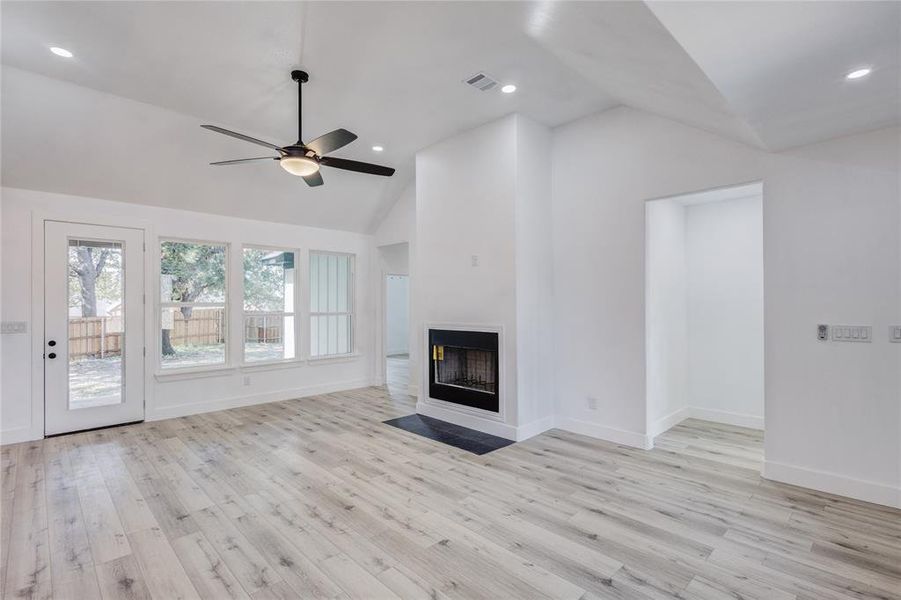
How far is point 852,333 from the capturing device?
295cm

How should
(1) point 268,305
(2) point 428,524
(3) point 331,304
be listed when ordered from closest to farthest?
(2) point 428,524, (1) point 268,305, (3) point 331,304

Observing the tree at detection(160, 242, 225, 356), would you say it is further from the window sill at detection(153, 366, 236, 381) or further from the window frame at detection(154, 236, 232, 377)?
the window sill at detection(153, 366, 236, 381)

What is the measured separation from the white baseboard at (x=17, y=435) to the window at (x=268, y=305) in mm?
2222

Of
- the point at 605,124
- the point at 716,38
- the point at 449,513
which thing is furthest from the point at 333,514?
the point at 605,124

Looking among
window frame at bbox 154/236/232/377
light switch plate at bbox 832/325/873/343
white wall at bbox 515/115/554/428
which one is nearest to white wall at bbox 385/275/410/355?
window frame at bbox 154/236/232/377

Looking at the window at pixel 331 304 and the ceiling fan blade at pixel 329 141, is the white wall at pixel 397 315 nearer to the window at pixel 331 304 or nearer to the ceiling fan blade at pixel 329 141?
the window at pixel 331 304

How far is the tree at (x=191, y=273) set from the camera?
5.34 m

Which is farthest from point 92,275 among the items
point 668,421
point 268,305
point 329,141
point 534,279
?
point 668,421

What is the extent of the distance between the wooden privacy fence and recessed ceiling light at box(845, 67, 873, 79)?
21.4 ft

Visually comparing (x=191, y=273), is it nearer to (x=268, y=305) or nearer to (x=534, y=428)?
(x=268, y=305)

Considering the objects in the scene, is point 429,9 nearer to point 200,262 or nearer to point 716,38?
point 716,38

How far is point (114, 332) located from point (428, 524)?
4.56 m

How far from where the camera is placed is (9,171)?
4.14 meters

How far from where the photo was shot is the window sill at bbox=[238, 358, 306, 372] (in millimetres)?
5879
